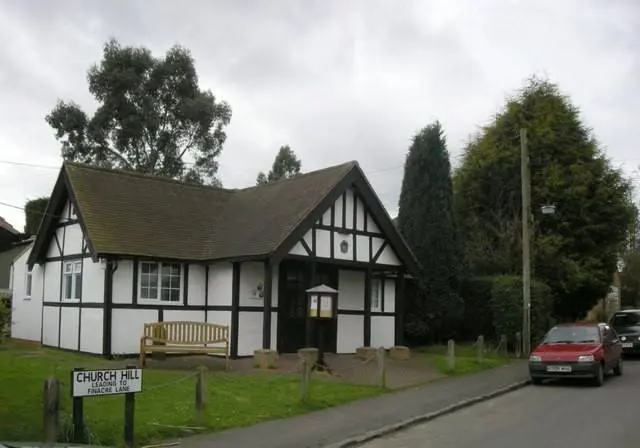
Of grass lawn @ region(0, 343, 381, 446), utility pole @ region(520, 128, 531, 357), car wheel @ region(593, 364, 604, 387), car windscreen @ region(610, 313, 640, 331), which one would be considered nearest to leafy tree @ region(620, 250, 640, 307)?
car windscreen @ region(610, 313, 640, 331)

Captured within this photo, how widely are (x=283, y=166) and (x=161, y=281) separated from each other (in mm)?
38759

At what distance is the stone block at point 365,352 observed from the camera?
20.5 m

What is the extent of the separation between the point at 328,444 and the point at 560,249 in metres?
22.1

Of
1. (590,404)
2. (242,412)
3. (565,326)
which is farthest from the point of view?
(565,326)

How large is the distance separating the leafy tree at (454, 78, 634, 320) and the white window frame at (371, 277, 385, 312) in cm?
509

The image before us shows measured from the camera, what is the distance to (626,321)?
26312mm

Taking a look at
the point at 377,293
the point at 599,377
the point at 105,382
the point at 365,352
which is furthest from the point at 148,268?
the point at 599,377

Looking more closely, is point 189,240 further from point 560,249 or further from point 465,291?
point 560,249

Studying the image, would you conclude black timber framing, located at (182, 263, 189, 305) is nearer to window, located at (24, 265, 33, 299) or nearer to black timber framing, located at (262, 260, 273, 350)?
black timber framing, located at (262, 260, 273, 350)

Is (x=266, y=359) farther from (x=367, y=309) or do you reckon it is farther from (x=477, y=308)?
(x=477, y=308)

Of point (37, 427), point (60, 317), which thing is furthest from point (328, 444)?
point (60, 317)

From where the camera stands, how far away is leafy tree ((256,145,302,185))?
Answer: 57922mm

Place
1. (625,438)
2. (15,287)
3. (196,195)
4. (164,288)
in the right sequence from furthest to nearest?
(15,287)
(196,195)
(164,288)
(625,438)

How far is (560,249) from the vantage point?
29422mm
